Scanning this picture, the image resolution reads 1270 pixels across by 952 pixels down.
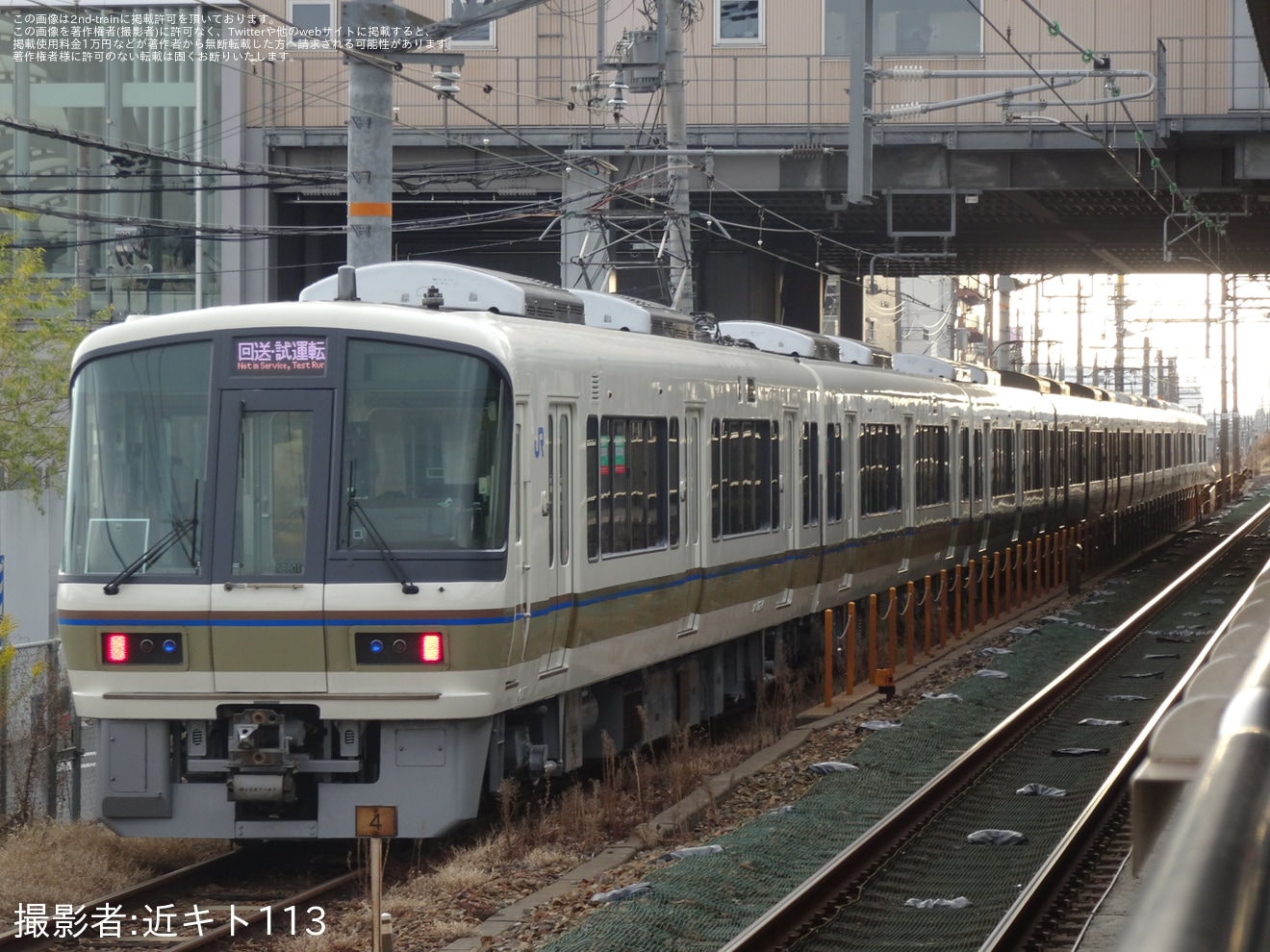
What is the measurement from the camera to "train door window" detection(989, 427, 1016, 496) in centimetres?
2400

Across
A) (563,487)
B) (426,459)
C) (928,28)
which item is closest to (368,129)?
(563,487)

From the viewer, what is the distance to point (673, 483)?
11.6m

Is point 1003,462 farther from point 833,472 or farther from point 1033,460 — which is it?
point 833,472

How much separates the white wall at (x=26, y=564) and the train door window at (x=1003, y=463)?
1367cm

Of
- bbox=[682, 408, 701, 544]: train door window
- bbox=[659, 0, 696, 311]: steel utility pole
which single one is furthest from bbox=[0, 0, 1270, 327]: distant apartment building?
bbox=[682, 408, 701, 544]: train door window

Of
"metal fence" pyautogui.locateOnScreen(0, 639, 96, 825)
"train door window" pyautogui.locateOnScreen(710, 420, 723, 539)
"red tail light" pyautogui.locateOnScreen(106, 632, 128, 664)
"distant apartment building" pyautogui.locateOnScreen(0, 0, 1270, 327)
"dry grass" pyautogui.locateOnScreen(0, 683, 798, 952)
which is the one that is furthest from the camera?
"distant apartment building" pyautogui.locateOnScreen(0, 0, 1270, 327)

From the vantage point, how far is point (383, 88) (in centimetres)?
1271

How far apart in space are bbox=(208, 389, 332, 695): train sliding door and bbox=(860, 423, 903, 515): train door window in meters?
9.33

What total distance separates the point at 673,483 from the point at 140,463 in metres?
3.85

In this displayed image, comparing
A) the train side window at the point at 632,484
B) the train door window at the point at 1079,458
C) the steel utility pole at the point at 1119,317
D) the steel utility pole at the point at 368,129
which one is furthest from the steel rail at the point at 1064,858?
the steel utility pole at the point at 1119,317

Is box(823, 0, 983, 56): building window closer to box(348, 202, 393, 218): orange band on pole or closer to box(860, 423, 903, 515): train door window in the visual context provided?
box(860, 423, 903, 515): train door window

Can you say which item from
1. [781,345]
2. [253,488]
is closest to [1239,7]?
[781,345]

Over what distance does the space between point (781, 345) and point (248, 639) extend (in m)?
8.82

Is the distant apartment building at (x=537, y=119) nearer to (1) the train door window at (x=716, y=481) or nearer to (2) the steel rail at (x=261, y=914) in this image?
(1) the train door window at (x=716, y=481)
